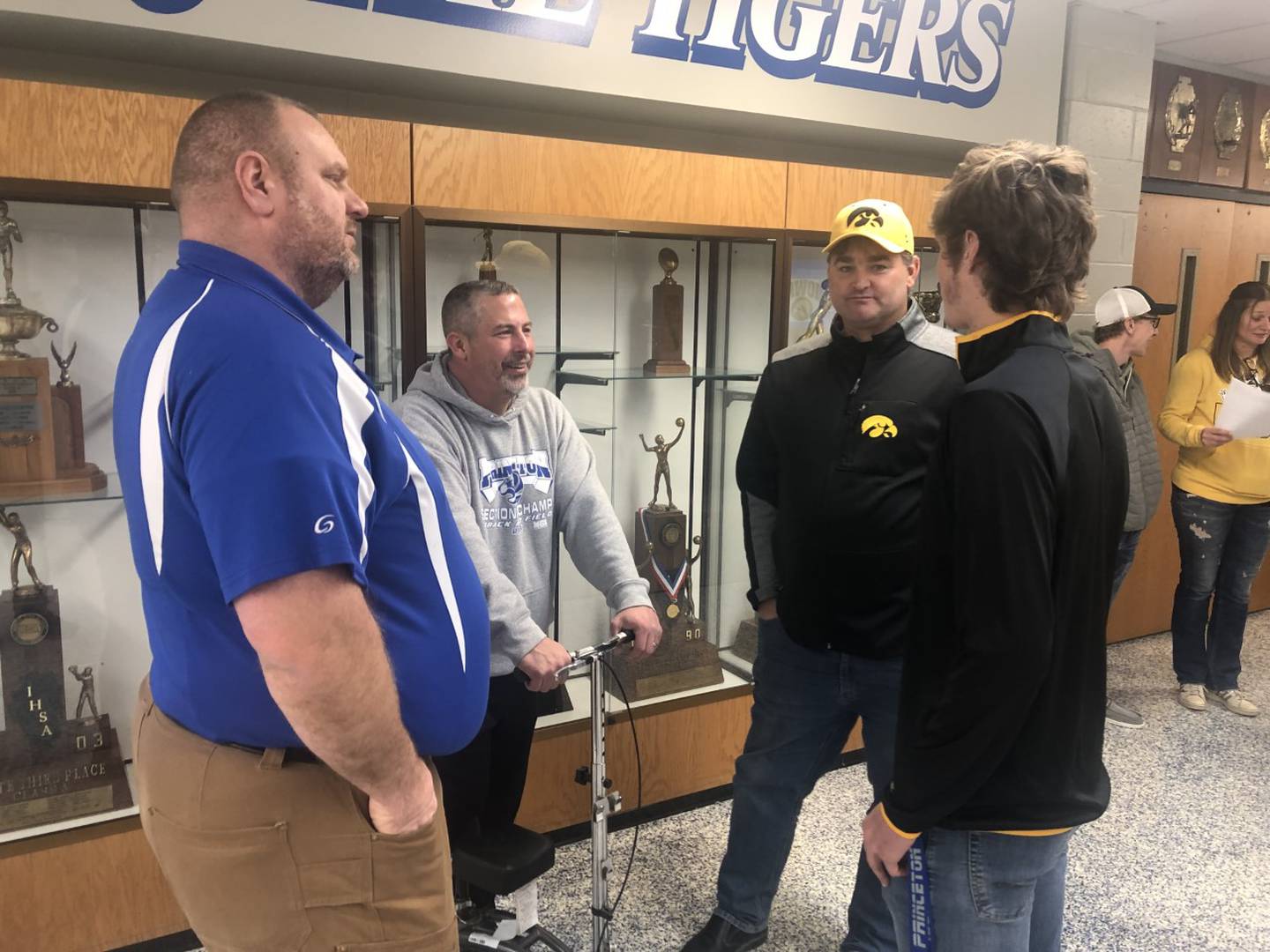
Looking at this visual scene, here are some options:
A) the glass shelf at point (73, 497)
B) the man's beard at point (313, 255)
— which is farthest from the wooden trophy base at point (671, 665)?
the man's beard at point (313, 255)

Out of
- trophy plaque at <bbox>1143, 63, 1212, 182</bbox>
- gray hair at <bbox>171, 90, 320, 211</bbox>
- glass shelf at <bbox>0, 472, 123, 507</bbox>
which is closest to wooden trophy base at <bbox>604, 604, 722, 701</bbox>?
glass shelf at <bbox>0, 472, 123, 507</bbox>

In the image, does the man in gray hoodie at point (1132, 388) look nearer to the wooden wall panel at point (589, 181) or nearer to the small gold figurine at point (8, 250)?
the wooden wall panel at point (589, 181)

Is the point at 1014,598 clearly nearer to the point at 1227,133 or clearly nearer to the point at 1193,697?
the point at 1193,697

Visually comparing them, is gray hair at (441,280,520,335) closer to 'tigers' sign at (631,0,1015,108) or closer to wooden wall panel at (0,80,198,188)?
wooden wall panel at (0,80,198,188)

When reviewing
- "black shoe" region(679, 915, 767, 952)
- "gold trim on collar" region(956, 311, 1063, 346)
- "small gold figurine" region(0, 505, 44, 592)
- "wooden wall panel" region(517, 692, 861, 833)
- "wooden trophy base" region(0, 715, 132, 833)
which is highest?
"gold trim on collar" region(956, 311, 1063, 346)

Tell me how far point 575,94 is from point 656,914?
212 cm

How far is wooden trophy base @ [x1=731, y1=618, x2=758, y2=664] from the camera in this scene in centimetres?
285

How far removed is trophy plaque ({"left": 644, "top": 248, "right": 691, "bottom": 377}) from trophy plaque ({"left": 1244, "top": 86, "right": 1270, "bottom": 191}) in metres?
3.17

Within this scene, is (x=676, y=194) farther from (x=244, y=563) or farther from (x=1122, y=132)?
(x=1122, y=132)

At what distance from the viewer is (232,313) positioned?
1.00m

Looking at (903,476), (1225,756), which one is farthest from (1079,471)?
(1225,756)

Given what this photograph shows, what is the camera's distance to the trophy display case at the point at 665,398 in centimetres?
258

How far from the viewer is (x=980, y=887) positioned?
1161 millimetres

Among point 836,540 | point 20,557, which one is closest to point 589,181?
point 836,540
